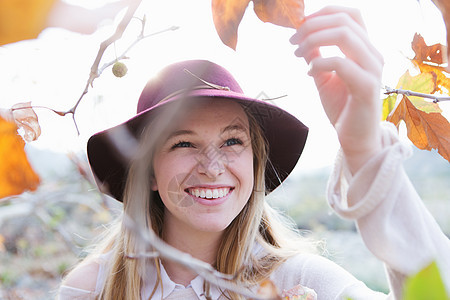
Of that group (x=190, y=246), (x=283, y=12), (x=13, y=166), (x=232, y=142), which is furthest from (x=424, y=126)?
(x=190, y=246)

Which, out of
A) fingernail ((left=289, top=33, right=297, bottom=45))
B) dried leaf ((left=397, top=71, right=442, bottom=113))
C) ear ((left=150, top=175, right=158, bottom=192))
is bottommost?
ear ((left=150, top=175, right=158, bottom=192))

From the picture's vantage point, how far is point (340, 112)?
1.99 feet

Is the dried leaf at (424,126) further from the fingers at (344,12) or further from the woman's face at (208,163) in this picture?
the woman's face at (208,163)

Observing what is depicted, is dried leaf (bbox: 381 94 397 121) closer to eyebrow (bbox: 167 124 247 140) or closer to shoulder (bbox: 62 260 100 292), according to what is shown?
eyebrow (bbox: 167 124 247 140)

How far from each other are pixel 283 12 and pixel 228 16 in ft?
0.22

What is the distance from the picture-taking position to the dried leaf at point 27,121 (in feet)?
2.10

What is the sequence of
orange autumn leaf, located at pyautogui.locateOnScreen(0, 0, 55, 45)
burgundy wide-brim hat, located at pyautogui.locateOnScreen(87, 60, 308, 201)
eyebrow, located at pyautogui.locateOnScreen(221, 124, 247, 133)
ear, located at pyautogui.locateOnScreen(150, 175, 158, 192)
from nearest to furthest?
1. orange autumn leaf, located at pyautogui.locateOnScreen(0, 0, 55, 45)
2. burgundy wide-brim hat, located at pyautogui.locateOnScreen(87, 60, 308, 201)
3. eyebrow, located at pyautogui.locateOnScreen(221, 124, 247, 133)
4. ear, located at pyautogui.locateOnScreen(150, 175, 158, 192)

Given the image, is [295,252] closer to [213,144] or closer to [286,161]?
[286,161]

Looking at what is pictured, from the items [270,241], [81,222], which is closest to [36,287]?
[81,222]

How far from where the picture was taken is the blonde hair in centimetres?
124

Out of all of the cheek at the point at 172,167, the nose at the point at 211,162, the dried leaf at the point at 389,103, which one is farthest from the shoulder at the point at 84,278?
the dried leaf at the point at 389,103

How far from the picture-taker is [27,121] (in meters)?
0.66

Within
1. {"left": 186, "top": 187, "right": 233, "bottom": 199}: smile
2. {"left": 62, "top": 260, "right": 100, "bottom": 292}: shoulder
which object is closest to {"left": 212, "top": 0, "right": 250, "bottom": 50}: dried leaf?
{"left": 186, "top": 187, "right": 233, "bottom": 199}: smile

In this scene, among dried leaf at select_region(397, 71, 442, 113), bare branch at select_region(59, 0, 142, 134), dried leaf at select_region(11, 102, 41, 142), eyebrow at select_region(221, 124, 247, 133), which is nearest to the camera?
bare branch at select_region(59, 0, 142, 134)
